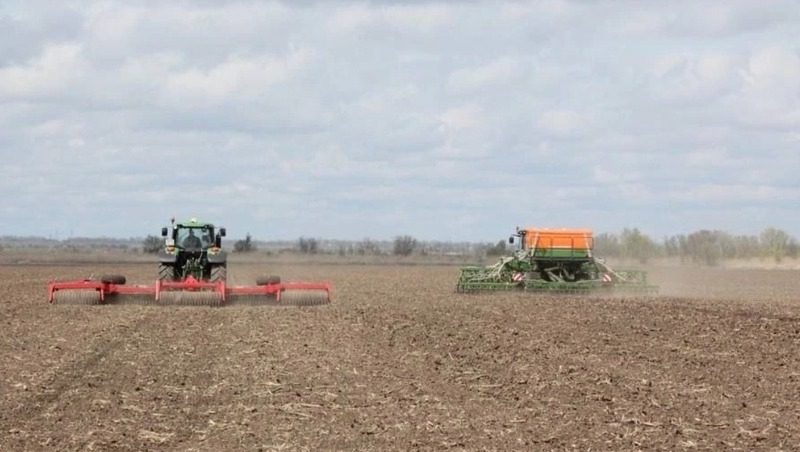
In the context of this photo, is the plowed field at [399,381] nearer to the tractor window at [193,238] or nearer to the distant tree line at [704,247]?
the tractor window at [193,238]

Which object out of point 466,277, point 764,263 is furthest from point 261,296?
point 764,263

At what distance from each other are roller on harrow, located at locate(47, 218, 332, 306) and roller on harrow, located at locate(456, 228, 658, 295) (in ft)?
25.9

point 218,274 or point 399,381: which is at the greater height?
point 218,274

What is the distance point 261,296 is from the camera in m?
28.4

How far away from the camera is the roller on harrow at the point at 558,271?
110 ft

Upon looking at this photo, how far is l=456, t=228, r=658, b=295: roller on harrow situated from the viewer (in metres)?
33.7

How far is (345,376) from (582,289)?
1988 centimetres

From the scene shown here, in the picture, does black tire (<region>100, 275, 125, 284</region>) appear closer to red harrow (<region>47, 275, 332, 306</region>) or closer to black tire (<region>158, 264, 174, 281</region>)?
red harrow (<region>47, 275, 332, 306</region>)

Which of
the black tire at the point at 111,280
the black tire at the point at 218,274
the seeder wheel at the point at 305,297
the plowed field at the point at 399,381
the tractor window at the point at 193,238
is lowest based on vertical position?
the plowed field at the point at 399,381

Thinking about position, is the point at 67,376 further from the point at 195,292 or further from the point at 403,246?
the point at 403,246

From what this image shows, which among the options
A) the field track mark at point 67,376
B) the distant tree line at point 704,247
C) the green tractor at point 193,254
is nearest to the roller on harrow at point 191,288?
the green tractor at point 193,254

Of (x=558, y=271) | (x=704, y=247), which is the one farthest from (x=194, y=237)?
(x=704, y=247)

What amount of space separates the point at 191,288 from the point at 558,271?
487 inches

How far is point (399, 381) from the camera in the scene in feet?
46.4
